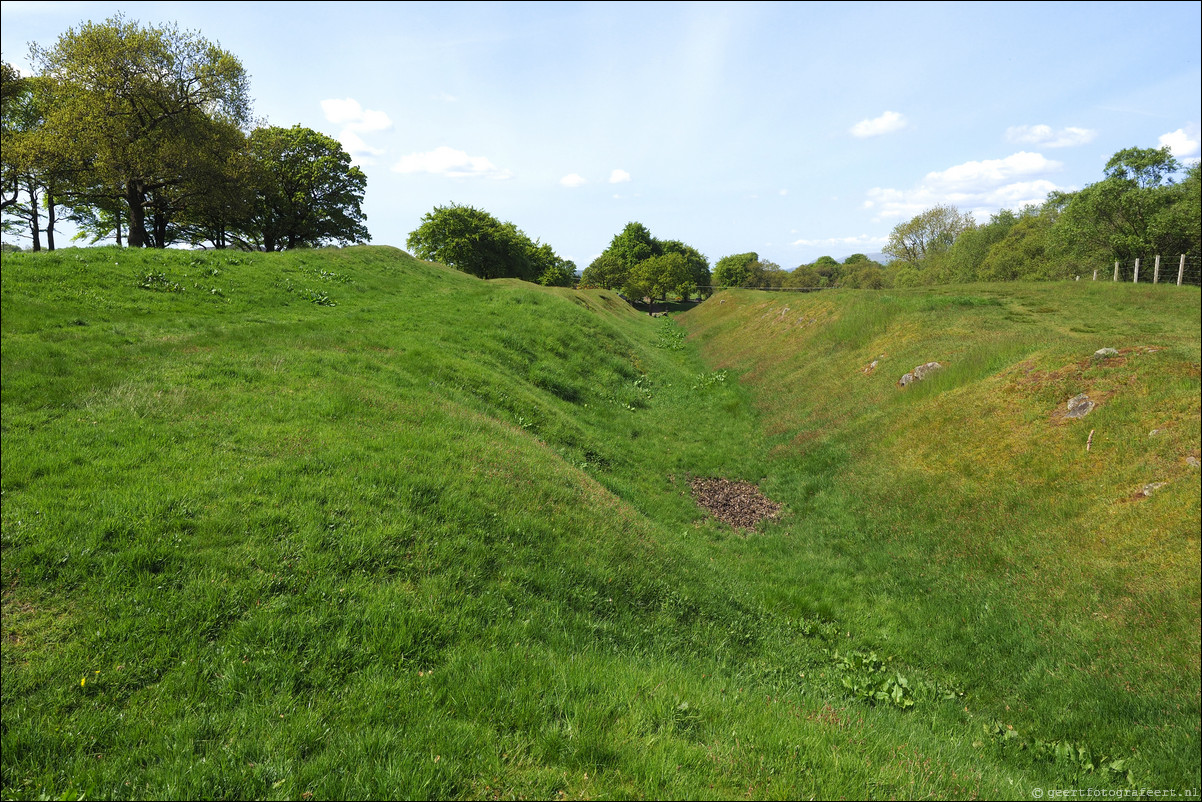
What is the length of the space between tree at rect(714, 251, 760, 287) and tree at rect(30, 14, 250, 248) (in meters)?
128

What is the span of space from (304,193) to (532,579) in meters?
63.5

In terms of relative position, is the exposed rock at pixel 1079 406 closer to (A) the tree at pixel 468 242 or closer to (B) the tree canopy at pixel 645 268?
(A) the tree at pixel 468 242

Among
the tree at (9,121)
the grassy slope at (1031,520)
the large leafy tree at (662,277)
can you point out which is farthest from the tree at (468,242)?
the grassy slope at (1031,520)

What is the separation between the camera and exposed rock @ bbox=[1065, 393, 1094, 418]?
38.9 ft

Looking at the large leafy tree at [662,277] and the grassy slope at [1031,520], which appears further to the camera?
the large leafy tree at [662,277]

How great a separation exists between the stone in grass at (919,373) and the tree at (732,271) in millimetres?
127981

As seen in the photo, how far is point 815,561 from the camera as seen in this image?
11891 millimetres

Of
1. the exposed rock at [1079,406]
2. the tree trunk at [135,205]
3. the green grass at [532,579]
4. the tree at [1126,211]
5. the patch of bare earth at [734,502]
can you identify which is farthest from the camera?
the tree at [1126,211]

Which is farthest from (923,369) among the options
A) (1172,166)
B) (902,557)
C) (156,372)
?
(1172,166)

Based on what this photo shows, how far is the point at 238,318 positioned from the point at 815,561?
1973 cm

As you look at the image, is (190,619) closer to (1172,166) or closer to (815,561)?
(815,561)

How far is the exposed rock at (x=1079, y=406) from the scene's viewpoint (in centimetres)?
1187

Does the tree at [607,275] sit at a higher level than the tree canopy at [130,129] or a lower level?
higher

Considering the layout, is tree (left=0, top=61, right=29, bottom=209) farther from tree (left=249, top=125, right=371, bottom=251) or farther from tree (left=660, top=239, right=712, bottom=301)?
tree (left=660, top=239, right=712, bottom=301)
